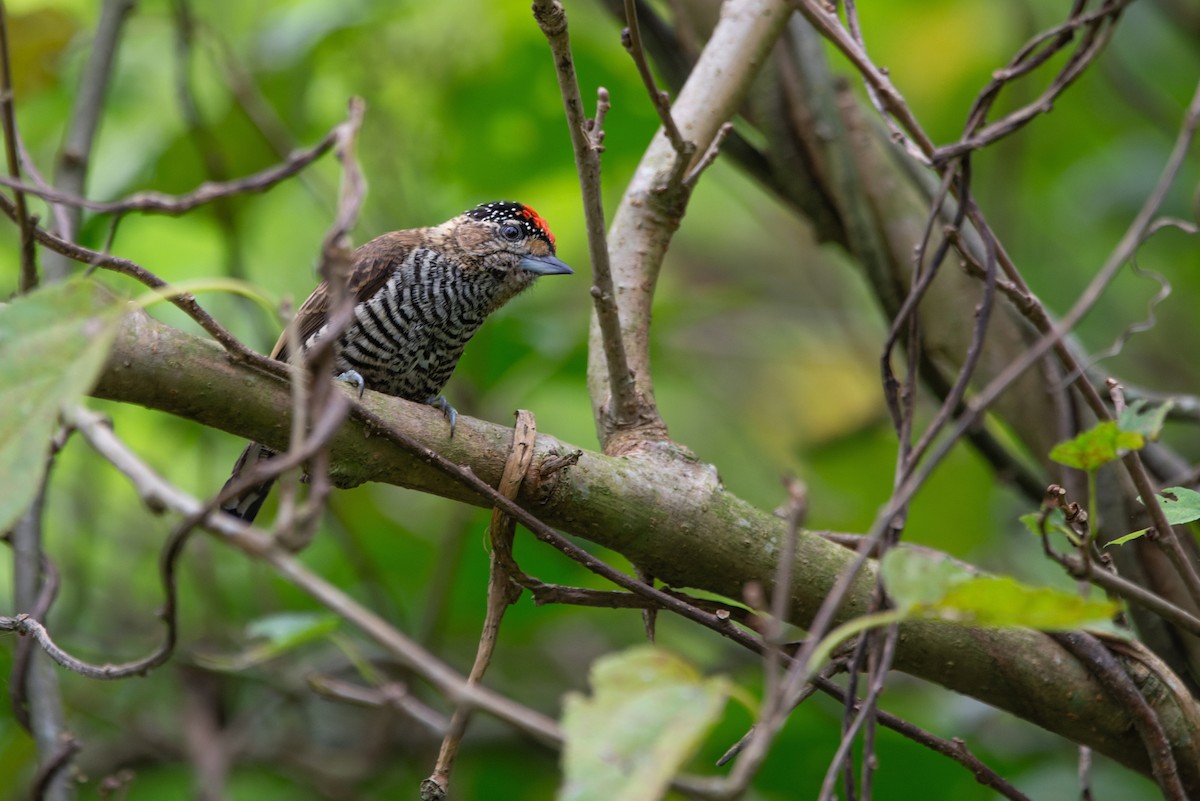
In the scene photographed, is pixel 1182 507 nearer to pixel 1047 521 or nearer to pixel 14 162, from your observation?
pixel 1047 521

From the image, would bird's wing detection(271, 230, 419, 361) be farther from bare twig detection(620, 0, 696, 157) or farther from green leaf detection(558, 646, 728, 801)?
green leaf detection(558, 646, 728, 801)

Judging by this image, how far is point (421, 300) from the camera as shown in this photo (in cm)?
357

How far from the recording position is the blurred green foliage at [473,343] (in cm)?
388

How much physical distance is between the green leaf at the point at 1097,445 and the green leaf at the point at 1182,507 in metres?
0.36

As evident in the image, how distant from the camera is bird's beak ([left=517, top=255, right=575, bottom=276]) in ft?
12.6

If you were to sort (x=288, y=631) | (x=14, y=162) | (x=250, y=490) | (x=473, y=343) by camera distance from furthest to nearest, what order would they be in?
1. (x=473, y=343)
2. (x=250, y=490)
3. (x=288, y=631)
4. (x=14, y=162)

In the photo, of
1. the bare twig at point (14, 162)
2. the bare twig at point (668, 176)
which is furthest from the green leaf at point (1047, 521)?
the bare twig at point (14, 162)

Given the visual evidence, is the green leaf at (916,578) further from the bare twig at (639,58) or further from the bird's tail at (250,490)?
the bird's tail at (250,490)

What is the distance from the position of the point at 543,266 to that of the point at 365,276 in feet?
1.99

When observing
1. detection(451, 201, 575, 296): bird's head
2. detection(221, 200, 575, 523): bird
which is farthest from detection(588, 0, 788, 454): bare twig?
detection(451, 201, 575, 296): bird's head

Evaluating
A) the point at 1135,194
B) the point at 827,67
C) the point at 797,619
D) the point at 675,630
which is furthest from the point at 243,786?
the point at 1135,194

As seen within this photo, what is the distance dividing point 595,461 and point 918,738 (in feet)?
2.53

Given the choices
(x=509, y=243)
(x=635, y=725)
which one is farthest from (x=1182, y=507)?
(x=509, y=243)

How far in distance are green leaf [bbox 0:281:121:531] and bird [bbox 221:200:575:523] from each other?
1935 mm
